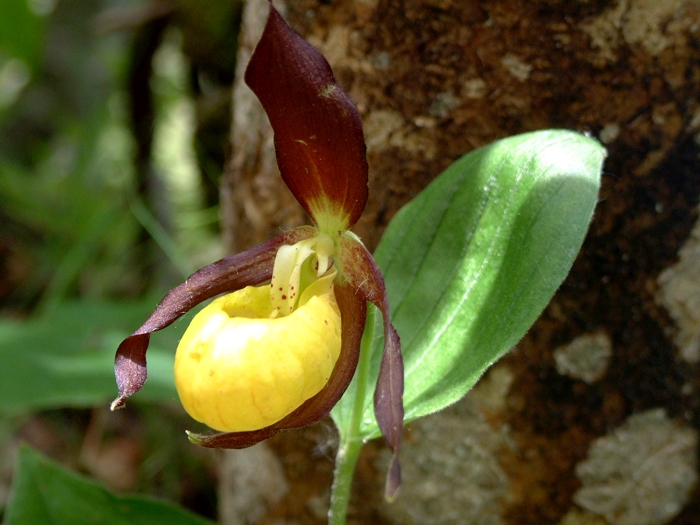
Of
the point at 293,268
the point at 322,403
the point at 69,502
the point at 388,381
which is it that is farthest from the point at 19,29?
the point at 388,381

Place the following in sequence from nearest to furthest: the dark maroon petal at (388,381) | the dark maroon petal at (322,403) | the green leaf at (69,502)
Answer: the dark maroon petal at (388,381) → the dark maroon petal at (322,403) → the green leaf at (69,502)

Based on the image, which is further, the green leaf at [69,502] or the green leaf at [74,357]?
the green leaf at [74,357]

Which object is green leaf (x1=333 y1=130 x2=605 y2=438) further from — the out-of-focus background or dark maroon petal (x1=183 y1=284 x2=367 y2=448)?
the out-of-focus background

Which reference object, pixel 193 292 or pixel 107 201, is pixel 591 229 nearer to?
pixel 193 292

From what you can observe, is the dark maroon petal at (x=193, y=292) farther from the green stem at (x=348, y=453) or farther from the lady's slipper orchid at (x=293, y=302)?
the green stem at (x=348, y=453)

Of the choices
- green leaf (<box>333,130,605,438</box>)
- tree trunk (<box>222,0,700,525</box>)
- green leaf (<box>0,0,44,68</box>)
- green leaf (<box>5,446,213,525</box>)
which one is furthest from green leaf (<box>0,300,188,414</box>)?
green leaf (<box>0,0,44,68</box>)

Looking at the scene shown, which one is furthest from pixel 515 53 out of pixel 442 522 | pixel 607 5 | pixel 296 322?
pixel 442 522

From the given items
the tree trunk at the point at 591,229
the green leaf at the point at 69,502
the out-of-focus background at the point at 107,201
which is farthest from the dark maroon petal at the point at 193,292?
the out-of-focus background at the point at 107,201
